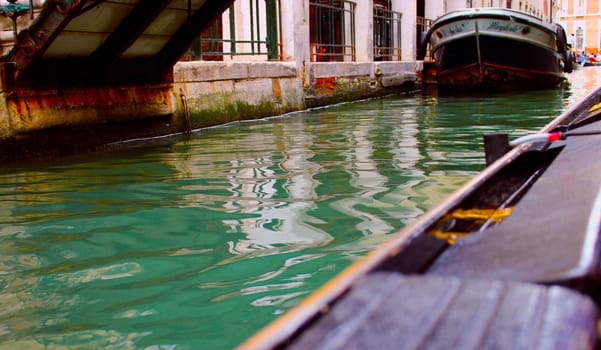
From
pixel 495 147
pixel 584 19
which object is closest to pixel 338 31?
pixel 495 147

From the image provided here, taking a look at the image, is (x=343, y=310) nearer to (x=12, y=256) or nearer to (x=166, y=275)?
(x=166, y=275)

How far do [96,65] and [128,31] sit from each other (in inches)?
18.0

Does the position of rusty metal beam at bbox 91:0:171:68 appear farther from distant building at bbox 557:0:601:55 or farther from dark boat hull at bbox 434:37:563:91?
distant building at bbox 557:0:601:55

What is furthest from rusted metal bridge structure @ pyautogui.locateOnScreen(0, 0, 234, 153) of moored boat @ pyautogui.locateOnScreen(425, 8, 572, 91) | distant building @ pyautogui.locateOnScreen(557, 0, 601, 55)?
distant building @ pyautogui.locateOnScreen(557, 0, 601, 55)

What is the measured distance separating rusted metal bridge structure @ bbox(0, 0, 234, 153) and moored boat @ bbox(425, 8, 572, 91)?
26.0 ft

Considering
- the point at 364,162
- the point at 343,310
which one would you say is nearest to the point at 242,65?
the point at 364,162

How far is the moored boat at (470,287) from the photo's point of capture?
3.44 ft

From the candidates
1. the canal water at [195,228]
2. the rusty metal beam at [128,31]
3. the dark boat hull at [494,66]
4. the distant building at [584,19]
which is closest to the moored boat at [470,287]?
the canal water at [195,228]

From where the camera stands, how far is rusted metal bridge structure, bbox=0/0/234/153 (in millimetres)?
5520

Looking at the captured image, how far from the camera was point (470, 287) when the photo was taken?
1215mm

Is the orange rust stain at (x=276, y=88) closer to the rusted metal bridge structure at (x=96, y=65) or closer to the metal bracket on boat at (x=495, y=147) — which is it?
the rusted metal bridge structure at (x=96, y=65)

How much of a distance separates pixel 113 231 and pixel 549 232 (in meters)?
2.23

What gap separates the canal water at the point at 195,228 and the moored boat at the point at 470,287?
746 millimetres

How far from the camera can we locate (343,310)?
1.14 meters
